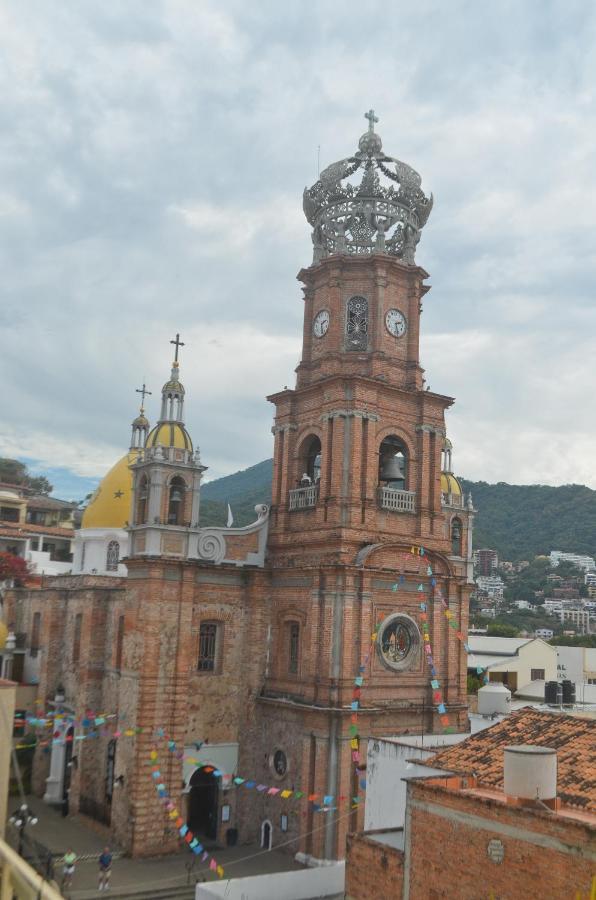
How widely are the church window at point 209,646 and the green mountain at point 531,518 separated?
4105 inches

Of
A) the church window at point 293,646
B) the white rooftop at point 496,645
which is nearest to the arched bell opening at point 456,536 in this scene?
the church window at point 293,646

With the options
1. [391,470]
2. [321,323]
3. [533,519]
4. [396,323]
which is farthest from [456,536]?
[533,519]

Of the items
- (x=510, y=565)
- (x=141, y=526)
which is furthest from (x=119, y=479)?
(x=510, y=565)

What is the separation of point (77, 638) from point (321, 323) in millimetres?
16781

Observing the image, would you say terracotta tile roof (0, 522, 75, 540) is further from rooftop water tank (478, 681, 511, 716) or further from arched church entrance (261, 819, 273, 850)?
rooftop water tank (478, 681, 511, 716)

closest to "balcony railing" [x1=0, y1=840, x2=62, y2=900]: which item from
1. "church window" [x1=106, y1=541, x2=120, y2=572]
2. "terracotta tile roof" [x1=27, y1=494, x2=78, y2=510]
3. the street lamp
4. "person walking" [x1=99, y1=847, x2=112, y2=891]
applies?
"person walking" [x1=99, y1=847, x2=112, y2=891]

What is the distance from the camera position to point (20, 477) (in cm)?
9431

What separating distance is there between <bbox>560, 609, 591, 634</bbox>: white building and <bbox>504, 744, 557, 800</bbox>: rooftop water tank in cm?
10616

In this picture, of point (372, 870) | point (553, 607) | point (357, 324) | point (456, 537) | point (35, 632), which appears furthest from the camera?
point (553, 607)

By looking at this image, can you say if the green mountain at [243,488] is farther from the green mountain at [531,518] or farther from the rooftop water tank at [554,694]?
the rooftop water tank at [554,694]

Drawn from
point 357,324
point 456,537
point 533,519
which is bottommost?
point 456,537

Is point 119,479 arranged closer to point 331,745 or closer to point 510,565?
point 331,745

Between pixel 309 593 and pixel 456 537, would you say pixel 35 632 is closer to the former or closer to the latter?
pixel 309 593

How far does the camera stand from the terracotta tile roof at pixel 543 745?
14789 millimetres
